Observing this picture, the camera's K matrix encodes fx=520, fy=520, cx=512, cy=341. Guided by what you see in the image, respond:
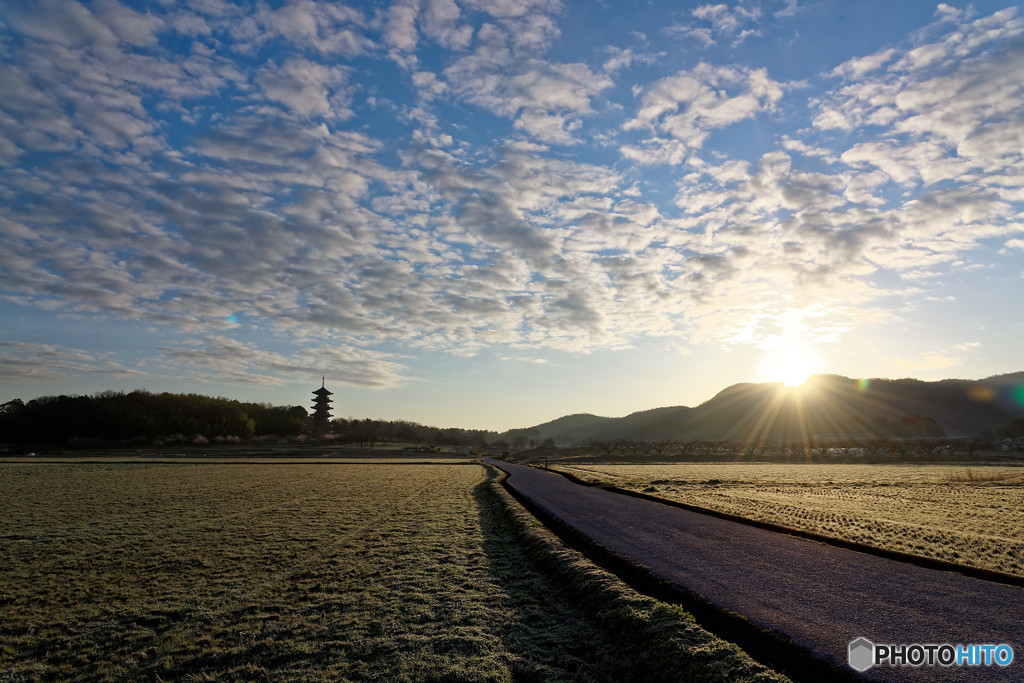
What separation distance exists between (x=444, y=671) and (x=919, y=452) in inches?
5116

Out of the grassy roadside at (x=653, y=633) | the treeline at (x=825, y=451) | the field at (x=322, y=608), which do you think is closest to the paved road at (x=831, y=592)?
the grassy roadside at (x=653, y=633)

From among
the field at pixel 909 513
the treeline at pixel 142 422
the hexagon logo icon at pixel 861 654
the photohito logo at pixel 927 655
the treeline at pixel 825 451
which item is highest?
Result: the treeline at pixel 142 422

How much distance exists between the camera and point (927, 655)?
6.75 m

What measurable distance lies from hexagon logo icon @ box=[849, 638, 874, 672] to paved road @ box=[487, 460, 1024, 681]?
0.11m

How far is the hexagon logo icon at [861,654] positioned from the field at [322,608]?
1128mm

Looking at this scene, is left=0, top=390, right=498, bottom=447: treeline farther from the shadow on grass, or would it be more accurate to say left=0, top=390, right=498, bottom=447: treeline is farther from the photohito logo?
the photohito logo

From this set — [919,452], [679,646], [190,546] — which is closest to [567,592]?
[679,646]

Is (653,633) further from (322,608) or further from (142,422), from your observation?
(142,422)

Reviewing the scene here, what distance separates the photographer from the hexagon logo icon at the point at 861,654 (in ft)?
20.9

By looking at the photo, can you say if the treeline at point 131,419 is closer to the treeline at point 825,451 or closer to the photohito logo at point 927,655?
the treeline at point 825,451

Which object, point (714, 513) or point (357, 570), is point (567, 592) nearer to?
point (357, 570)

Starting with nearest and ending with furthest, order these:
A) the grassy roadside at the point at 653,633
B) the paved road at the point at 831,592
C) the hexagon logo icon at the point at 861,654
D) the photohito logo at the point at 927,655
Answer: the hexagon logo icon at the point at 861,654, the photohito logo at the point at 927,655, the grassy roadside at the point at 653,633, the paved road at the point at 831,592

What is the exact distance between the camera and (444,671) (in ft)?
24.3

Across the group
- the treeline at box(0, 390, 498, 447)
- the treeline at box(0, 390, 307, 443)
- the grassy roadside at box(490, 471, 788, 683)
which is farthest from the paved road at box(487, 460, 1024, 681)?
the treeline at box(0, 390, 307, 443)
